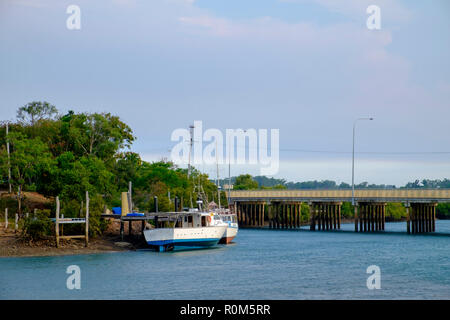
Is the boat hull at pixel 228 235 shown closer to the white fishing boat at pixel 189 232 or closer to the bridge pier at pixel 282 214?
the white fishing boat at pixel 189 232

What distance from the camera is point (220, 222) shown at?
2975 inches

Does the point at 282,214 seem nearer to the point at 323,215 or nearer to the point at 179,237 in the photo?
the point at 323,215

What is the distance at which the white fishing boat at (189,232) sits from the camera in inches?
2662

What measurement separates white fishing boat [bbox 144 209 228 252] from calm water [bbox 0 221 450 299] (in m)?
1.43

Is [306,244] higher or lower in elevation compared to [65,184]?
lower

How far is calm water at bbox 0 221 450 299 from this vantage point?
4375cm

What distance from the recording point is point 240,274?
52781mm

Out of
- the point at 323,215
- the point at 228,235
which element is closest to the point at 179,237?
the point at 228,235

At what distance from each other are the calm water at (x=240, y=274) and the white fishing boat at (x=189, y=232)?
1.43 meters
